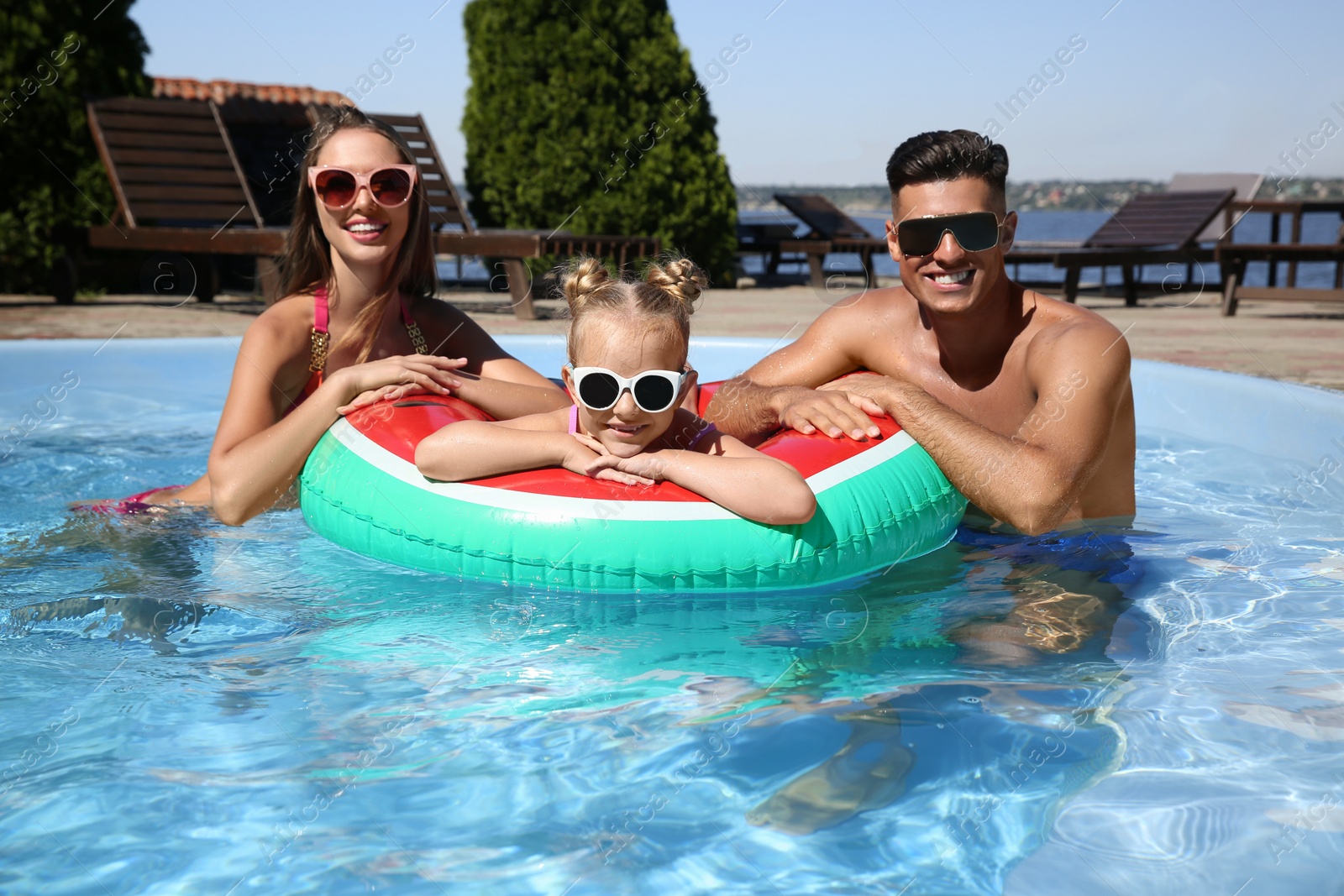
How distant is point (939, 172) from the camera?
332 centimetres

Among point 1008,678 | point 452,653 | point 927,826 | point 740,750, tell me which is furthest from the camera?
point 452,653

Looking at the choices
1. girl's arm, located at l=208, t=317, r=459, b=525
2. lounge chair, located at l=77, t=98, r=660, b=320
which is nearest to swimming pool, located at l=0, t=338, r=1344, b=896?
girl's arm, located at l=208, t=317, r=459, b=525

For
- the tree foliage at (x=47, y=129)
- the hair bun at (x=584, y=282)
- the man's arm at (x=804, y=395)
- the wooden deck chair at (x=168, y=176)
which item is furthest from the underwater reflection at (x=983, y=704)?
the tree foliage at (x=47, y=129)

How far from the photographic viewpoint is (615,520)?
2816 mm

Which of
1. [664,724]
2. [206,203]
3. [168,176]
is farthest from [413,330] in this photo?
[168,176]

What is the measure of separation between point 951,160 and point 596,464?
1402 millimetres

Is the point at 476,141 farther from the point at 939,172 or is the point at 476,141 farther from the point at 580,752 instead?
the point at 580,752

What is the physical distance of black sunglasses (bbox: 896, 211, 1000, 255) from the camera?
3236 mm

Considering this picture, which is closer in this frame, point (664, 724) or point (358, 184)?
point (664, 724)

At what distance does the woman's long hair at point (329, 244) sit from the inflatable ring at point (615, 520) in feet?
1.66

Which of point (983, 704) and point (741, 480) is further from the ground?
point (741, 480)

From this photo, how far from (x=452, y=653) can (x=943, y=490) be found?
4.63ft

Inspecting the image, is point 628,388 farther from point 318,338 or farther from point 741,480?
point 318,338

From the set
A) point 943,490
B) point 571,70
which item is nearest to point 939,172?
point 943,490
